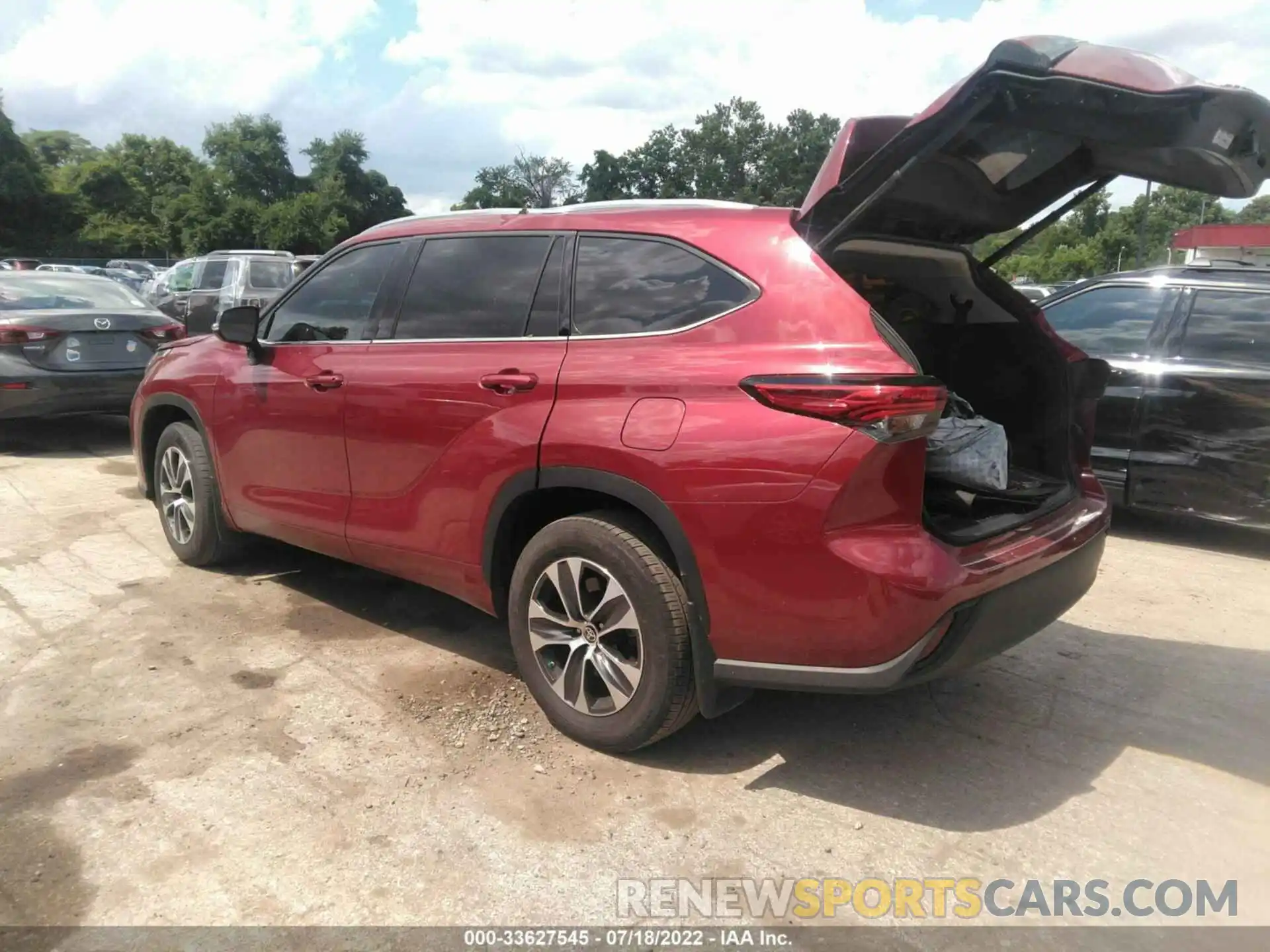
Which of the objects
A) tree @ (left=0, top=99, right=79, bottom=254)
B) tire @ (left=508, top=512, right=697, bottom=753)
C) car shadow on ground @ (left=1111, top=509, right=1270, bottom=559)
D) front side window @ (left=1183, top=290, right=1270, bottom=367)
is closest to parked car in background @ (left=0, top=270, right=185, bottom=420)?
tire @ (left=508, top=512, right=697, bottom=753)

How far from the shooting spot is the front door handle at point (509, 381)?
3213mm

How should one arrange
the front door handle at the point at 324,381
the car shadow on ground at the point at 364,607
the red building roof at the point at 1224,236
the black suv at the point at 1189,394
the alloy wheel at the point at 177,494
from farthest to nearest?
the red building roof at the point at 1224,236 → the black suv at the point at 1189,394 → the alloy wheel at the point at 177,494 → the car shadow on ground at the point at 364,607 → the front door handle at the point at 324,381

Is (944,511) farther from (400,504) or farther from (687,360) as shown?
(400,504)

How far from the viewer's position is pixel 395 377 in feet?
12.0

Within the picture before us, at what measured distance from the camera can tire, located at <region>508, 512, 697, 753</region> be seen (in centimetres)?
290

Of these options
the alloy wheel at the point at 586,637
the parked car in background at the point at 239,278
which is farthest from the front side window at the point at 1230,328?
the parked car in background at the point at 239,278

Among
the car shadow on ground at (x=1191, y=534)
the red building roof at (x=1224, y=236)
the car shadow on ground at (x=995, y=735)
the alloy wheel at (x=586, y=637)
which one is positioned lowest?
the car shadow on ground at (x=1191, y=534)

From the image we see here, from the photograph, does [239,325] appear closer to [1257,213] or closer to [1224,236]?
[1224,236]

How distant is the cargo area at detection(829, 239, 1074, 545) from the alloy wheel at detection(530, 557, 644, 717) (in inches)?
55.6

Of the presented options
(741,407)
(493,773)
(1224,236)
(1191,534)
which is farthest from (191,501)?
(1224,236)

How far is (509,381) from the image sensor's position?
3264 millimetres

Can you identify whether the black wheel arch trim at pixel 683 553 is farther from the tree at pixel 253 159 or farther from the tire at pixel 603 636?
the tree at pixel 253 159

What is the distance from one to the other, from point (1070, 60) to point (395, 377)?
101 inches

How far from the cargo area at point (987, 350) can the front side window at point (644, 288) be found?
2.29ft
